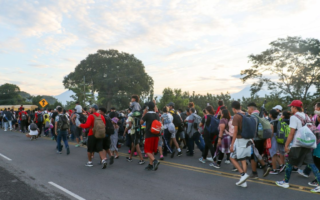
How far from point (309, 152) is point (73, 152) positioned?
8.75 metres

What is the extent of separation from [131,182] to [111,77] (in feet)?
158

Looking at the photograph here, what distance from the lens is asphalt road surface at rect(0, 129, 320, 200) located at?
525 centimetres

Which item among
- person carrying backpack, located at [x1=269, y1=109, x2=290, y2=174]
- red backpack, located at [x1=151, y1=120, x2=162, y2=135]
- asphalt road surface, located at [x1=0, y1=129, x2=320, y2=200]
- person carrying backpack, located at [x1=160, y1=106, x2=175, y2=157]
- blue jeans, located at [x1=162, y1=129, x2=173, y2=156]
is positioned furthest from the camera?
blue jeans, located at [x1=162, y1=129, x2=173, y2=156]

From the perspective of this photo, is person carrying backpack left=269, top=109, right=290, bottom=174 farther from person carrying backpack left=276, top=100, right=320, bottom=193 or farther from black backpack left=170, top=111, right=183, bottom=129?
black backpack left=170, top=111, right=183, bottom=129

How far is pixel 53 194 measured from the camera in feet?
17.5

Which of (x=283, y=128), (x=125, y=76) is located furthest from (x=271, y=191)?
(x=125, y=76)

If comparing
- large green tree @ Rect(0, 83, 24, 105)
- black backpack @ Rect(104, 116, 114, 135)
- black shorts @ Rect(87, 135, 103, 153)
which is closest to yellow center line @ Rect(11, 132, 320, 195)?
black backpack @ Rect(104, 116, 114, 135)

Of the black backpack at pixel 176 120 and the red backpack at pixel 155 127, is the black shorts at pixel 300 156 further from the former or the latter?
the black backpack at pixel 176 120

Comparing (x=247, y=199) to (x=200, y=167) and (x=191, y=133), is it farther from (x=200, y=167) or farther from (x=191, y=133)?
(x=191, y=133)

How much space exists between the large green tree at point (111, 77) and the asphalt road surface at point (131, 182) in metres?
45.0

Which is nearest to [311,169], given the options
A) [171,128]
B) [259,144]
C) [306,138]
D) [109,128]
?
[306,138]

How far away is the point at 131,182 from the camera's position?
620cm

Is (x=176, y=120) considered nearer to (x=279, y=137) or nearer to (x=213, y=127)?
(x=213, y=127)

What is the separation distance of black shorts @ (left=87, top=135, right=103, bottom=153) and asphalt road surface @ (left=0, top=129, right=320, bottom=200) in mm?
578
